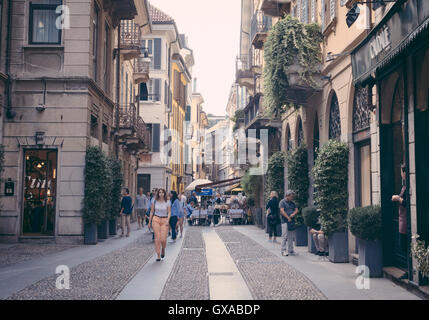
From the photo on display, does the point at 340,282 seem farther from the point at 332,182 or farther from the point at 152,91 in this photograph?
the point at 152,91

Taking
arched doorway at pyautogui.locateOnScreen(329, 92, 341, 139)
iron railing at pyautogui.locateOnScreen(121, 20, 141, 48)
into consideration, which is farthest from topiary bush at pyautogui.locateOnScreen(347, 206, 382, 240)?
iron railing at pyautogui.locateOnScreen(121, 20, 141, 48)

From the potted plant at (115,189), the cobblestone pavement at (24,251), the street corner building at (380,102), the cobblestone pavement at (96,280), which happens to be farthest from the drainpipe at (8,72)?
the street corner building at (380,102)

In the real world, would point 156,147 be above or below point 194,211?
above

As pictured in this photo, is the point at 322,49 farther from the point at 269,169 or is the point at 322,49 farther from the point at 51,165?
the point at 51,165

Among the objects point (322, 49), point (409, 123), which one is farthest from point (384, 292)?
point (322, 49)

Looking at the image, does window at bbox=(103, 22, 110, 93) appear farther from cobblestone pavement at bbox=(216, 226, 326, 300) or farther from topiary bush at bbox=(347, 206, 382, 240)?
topiary bush at bbox=(347, 206, 382, 240)

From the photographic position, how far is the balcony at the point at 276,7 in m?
21.7

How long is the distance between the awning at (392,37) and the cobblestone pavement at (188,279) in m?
4.80

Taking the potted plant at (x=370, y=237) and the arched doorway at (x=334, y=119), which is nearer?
the potted plant at (x=370, y=237)

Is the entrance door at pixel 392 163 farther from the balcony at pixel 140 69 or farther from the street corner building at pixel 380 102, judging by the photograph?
the balcony at pixel 140 69

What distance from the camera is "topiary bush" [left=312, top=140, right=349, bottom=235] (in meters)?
13.3

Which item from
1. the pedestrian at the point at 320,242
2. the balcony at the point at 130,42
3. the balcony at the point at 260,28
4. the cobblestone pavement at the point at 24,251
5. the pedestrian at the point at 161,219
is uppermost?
the balcony at the point at 260,28

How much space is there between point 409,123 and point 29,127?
41.9 ft

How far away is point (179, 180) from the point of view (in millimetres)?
54656
